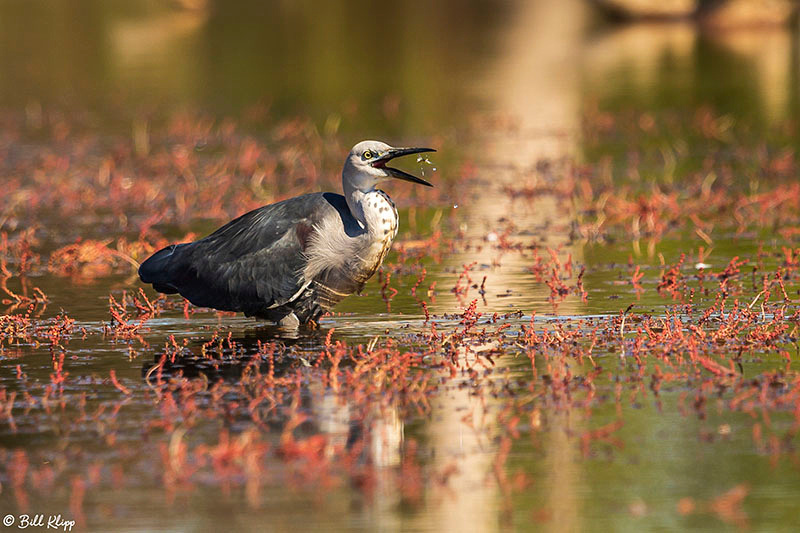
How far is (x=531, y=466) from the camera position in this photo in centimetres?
705

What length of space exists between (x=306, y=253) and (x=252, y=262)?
41cm

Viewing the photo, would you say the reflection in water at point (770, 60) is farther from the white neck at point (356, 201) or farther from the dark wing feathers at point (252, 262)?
the dark wing feathers at point (252, 262)

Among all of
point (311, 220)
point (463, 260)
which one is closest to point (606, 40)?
point (463, 260)

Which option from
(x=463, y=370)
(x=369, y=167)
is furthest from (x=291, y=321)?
(x=463, y=370)

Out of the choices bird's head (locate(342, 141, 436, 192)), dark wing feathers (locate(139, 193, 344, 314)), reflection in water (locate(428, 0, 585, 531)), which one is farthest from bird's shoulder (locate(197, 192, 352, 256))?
reflection in water (locate(428, 0, 585, 531))

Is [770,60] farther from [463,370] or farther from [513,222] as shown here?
[463,370]

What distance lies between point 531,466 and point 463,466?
0.32 metres

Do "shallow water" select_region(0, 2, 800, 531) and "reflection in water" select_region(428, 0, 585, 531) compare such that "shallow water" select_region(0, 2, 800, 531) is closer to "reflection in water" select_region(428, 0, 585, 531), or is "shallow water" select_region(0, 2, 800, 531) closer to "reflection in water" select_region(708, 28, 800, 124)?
"reflection in water" select_region(428, 0, 585, 531)

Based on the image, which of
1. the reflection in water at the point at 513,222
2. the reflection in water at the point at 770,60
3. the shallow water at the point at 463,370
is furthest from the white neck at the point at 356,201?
the reflection in water at the point at 770,60

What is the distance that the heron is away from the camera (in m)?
10.4

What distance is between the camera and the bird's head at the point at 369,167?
10477 millimetres

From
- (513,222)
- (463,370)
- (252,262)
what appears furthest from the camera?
(513,222)

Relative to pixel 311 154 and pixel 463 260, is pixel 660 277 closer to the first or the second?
pixel 463 260

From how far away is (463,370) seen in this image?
8.91m
